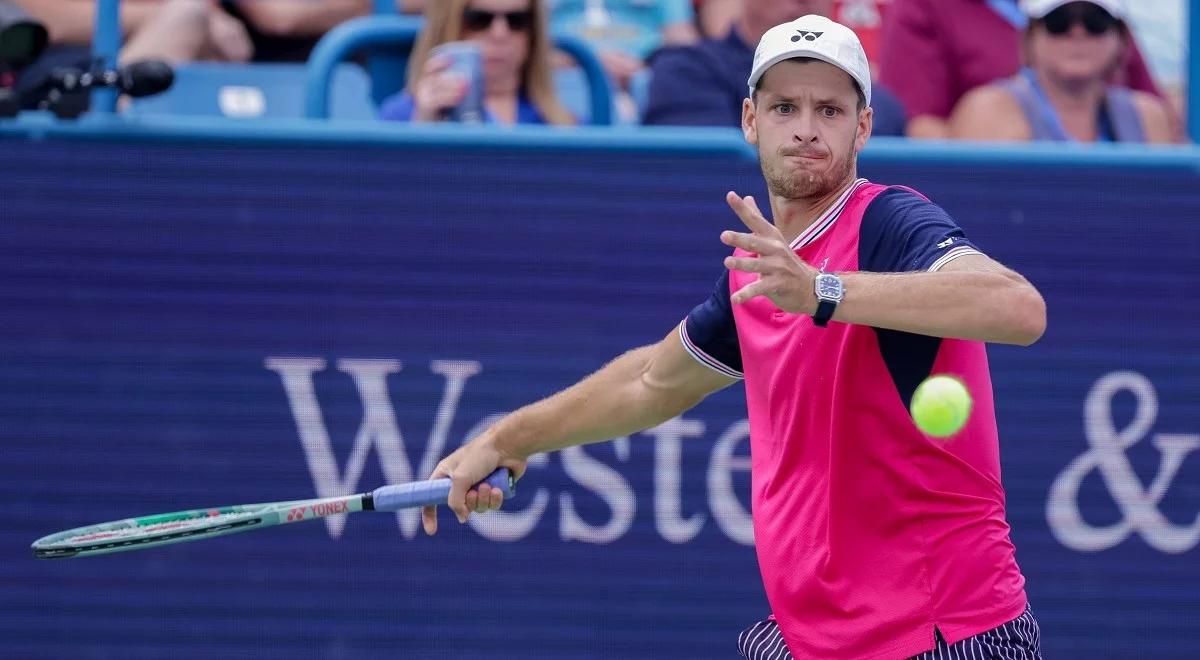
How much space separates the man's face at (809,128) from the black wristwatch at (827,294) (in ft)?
1.63

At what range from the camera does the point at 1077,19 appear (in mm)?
5828

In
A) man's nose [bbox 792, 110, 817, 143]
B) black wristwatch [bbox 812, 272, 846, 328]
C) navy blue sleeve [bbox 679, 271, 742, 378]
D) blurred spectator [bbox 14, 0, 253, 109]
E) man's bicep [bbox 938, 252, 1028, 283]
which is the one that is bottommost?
navy blue sleeve [bbox 679, 271, 742, 378]

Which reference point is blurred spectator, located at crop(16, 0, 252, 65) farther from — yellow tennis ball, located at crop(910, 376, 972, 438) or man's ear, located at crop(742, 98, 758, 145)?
yellow tennis ball, located at crop(910, 376, 972, 438)

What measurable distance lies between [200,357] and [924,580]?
2597 millimetres

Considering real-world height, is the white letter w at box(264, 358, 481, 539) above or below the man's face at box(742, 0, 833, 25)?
below

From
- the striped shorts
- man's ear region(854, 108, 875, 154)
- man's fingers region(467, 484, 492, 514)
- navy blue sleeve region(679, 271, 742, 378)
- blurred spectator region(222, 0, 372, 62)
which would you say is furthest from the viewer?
blurred spectator region(222, 0, 372, 62)

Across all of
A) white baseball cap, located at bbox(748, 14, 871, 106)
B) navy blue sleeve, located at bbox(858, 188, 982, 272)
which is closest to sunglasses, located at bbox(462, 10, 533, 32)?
white baseball cap, located at bbox(748, 14, 871, 106)

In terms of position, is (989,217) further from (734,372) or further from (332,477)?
(332,477)

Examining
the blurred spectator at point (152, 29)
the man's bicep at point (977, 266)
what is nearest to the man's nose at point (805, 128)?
the man's bicep at point (977, 266)

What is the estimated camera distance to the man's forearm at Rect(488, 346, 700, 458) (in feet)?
13.3

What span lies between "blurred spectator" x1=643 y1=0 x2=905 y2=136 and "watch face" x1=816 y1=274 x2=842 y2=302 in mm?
2689

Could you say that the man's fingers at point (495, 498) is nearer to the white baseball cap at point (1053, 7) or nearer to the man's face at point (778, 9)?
the man's face at point (778, 9)

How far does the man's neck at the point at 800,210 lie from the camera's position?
3.50 meters

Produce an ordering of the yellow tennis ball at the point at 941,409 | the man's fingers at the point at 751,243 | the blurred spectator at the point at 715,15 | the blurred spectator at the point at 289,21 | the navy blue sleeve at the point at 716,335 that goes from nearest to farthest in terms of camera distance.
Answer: the man's fingers at the point at 751,243 < the yellow tennis ball at the point at 941,409 < the navy blue sleeve at the point at 716,335 < the blurred spectator at the point at 289,21 < the blurred spectator at the point at 715,15
